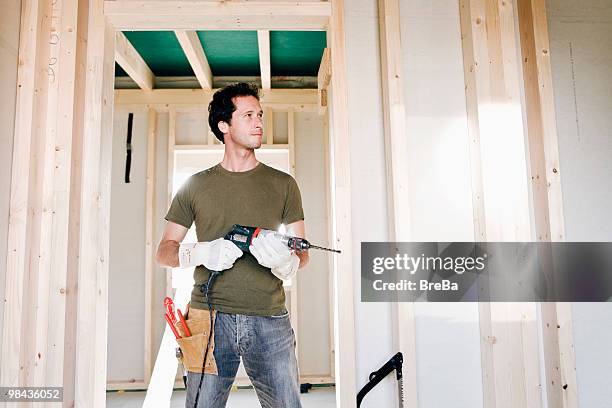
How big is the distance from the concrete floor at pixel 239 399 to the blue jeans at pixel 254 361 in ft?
7.04

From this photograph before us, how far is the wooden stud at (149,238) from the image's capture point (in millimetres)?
4285

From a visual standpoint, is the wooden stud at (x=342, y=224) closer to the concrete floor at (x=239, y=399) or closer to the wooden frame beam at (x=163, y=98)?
the concrete floor at (x=239, y=399)

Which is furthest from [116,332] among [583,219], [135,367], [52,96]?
[583,219]

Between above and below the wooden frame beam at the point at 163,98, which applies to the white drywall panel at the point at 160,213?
below

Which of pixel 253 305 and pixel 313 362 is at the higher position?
pixel 253 305

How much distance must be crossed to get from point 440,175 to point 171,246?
3.87 feet

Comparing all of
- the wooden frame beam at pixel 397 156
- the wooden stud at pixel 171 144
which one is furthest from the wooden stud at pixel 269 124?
the wooden frame beam at pixel 397 156

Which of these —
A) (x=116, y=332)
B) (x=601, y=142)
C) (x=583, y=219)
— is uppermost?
(x=601, y=142)

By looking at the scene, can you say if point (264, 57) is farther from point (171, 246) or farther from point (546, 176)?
point (546, 176)

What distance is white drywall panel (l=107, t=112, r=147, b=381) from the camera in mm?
4359

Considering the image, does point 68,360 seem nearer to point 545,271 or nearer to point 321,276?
point 545,271

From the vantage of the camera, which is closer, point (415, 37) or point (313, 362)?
point (415, 37)

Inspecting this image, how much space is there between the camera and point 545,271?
1815 mm

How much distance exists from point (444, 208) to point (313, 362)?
297 centimetres
